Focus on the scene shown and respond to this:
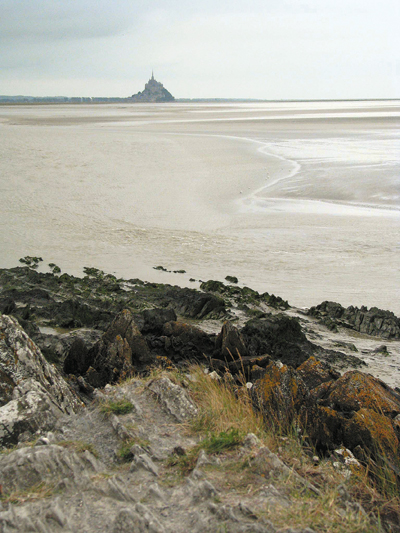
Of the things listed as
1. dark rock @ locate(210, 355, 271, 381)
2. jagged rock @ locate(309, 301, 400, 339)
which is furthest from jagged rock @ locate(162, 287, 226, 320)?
dark rock @ locate(210, 355, 271, 381)

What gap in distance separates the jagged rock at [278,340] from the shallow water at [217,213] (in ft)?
7.79

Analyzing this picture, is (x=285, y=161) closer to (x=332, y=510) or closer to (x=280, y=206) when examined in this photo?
(x=280, y=206)

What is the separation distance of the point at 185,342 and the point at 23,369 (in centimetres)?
293

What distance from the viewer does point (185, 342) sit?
6.65 meters

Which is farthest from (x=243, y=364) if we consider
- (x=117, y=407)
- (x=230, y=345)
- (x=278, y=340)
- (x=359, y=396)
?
(x=117, y=407)

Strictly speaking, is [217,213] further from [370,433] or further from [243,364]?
[370,433]

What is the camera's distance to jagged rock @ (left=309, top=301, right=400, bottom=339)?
7.96 meters

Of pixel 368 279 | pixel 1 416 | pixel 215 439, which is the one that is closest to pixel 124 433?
pixel 215 439

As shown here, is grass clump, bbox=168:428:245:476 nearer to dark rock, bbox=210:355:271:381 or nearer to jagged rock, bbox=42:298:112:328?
dark rock, bbox=210:355:271:381

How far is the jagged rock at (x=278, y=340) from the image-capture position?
21.9 ft

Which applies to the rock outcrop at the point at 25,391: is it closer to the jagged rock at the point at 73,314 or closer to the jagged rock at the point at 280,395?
the jagged rock at the point at 280,395

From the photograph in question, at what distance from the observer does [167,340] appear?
6.66m

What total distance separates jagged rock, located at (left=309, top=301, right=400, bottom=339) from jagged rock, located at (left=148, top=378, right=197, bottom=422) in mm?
4877

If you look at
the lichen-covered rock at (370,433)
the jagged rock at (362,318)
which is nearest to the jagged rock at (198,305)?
the jagged rock at (362,318)
